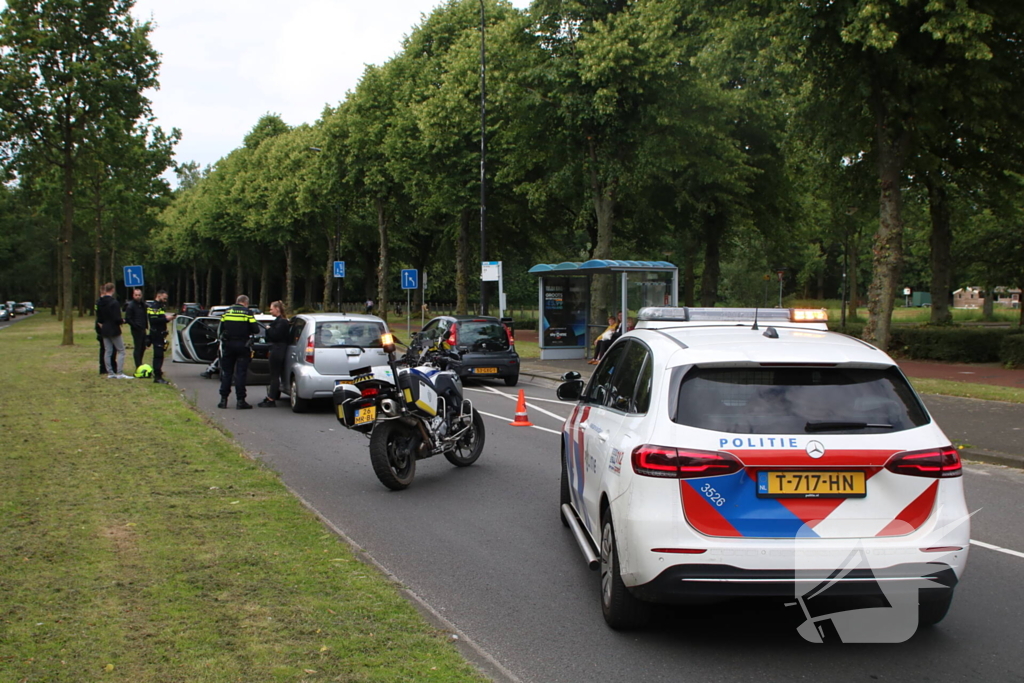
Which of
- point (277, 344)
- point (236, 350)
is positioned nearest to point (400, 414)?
point (236, 350)

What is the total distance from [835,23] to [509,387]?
10.4m

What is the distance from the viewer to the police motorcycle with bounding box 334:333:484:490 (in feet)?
28.5

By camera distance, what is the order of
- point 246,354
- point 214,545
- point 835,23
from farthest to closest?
point 835,23 < point 246,354 < point 214,545

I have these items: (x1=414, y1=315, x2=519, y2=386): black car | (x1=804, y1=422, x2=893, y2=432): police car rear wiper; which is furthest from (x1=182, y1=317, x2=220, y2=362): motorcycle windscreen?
(x1=804, y1=422, x2=893, y2=432): police car rear wiper

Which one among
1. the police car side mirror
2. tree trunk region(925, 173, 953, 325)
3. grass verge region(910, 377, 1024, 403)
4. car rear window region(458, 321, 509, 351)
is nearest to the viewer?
the police car side mirror

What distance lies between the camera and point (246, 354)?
49.5 feet

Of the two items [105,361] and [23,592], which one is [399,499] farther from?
[105,361]

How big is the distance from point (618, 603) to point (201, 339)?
662 inches

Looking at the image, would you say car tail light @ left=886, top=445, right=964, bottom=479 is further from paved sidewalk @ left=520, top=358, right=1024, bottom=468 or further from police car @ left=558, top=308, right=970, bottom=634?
paved sidewalk @ left=520, top=358, right=1024, bottom=468

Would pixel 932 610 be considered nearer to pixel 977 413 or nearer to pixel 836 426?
pixel 836 426

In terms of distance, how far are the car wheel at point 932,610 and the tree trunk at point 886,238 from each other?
1694 centimetres

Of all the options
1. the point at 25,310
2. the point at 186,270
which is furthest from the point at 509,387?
the point at 25,310

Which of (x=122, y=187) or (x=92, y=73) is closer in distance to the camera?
(x=92, y=73)

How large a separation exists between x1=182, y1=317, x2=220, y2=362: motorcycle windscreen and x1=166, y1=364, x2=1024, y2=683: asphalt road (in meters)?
10.6
